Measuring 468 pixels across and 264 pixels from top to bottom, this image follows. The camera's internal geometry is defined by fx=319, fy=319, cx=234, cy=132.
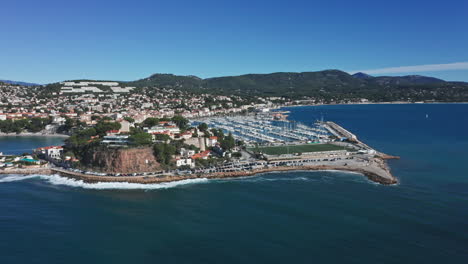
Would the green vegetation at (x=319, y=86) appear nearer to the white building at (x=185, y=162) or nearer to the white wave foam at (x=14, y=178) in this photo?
the white building at (x=185, y=162)

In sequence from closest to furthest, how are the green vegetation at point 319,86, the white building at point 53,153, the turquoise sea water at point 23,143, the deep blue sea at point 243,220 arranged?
the deep blue sea at point 243,220
the white building at point 53,153
the turquoise sea water at point 23,143
the green vegetation at point 319,86

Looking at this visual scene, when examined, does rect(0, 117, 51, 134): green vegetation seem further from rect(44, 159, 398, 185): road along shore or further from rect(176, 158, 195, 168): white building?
rect(176, 158, 195, 168): white building

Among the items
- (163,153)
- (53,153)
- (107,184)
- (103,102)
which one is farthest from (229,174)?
(103,102)

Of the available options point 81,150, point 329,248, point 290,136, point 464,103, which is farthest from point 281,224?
point 464,103

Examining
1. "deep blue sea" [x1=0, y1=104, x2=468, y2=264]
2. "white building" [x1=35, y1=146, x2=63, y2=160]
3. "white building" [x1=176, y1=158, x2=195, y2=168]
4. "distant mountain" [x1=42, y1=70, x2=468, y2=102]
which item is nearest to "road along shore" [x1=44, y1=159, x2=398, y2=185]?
"deep blue sea" [x1=0, y1=104, x2=468, y2=264]

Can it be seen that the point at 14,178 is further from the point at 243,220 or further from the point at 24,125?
the point at 24,125

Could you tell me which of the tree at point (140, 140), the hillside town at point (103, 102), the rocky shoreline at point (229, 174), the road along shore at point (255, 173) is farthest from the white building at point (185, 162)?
the hillside town at point (103, 102)
